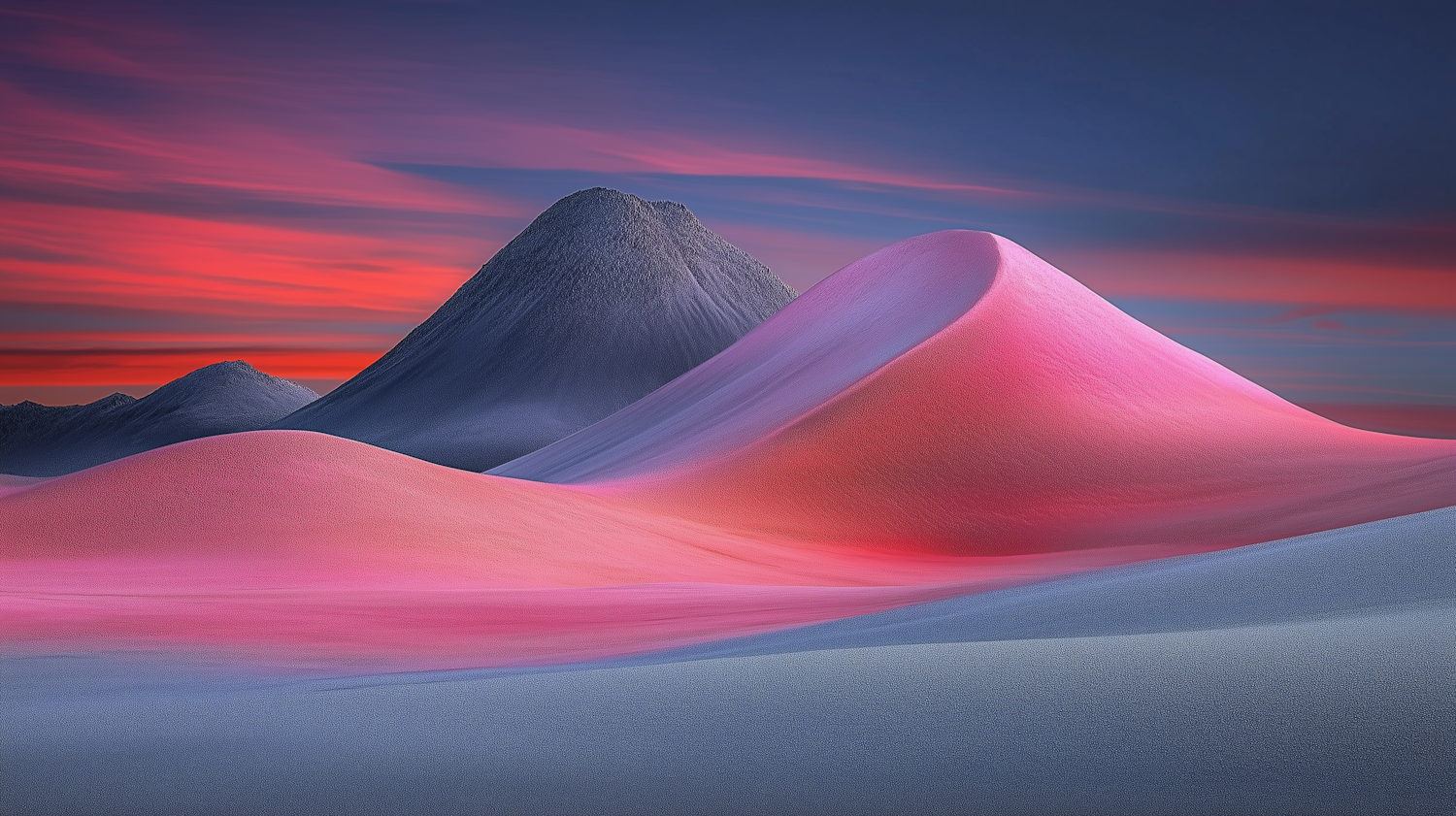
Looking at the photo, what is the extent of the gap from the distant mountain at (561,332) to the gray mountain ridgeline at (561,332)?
0.19m

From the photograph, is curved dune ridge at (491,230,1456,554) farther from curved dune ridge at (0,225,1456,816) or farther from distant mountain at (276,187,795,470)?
distant mountain at (276,187,795,470)

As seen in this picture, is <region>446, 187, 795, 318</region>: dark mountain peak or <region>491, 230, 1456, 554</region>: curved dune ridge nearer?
<region>491, 230, 1456, 554</region>: curved dune ridge

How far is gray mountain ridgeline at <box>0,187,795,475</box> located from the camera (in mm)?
145125

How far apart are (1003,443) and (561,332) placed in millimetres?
121762

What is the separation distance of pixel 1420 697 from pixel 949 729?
2.03 metres

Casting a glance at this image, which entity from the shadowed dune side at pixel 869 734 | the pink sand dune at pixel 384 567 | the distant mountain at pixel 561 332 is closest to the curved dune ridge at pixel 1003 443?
the pink sand dune at pixel 384 567

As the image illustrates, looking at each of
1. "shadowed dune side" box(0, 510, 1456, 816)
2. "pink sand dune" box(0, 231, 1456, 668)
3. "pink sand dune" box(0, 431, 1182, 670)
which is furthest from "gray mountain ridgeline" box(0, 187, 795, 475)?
"shadowed dune side" box(0, 510, 1456, 816)

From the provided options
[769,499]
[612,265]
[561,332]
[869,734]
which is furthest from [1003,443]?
[612,265]

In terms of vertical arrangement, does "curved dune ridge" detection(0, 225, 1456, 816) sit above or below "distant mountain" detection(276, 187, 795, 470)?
below

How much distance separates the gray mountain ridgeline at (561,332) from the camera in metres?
145

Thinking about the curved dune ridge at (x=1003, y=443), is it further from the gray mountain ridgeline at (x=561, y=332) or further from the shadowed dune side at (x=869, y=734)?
the gray mountain ridgeline at (x=561, y=332)

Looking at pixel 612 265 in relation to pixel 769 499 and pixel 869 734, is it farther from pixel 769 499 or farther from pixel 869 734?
pixel 869 734

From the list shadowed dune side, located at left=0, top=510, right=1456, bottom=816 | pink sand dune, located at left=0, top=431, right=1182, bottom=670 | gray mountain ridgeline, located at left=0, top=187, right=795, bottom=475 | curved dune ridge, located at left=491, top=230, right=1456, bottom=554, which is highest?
gray mountain ridgeline, located at left=0, top=187, right=795, bottom=475

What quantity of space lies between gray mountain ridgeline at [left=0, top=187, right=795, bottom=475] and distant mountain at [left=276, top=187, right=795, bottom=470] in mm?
192
